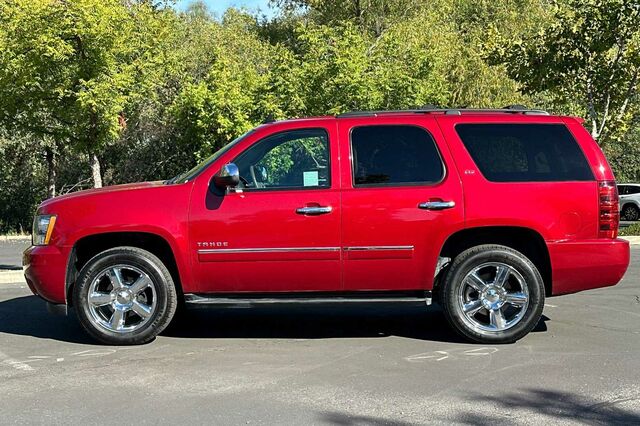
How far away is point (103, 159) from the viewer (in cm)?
2467

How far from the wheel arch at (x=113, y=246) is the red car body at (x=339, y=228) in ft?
0.21

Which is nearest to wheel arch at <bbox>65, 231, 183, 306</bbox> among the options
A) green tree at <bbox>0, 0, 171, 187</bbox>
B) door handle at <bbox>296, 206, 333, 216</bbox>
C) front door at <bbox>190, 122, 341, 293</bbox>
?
front door at <bbox>190, 122, 341, 293</bbox>

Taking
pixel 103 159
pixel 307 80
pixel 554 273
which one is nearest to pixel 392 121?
pixel 554 273

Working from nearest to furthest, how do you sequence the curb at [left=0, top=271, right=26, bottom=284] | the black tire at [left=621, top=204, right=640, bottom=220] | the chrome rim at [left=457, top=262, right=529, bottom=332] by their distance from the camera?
1. the chrome rim at [left=457, top=262, right=529, bottom=332]
2. the curb at [left=0, top=271, right=26, bottom=284]
3. the black tire at [left=621, top=204, right=640, bottom=220]

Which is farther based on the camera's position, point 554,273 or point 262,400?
point 554,273

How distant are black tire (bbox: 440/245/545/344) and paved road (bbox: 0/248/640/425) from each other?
14cm

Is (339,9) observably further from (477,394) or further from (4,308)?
(477,394)

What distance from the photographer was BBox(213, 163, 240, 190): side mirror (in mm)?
6215

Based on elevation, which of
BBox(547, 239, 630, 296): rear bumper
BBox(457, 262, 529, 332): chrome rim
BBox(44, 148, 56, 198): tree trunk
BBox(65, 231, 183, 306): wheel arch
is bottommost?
BBox(457, 262, 529, 332): chrome rim

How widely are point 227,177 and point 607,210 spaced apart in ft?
10.6

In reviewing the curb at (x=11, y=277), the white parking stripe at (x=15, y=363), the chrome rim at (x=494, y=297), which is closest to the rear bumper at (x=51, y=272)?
the white parking stripe at (x=15, y=363)

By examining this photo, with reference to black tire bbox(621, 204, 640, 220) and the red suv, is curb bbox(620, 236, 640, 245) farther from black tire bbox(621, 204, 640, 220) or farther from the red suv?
the red suv

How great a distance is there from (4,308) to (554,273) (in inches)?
233

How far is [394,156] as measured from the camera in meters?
6.56
